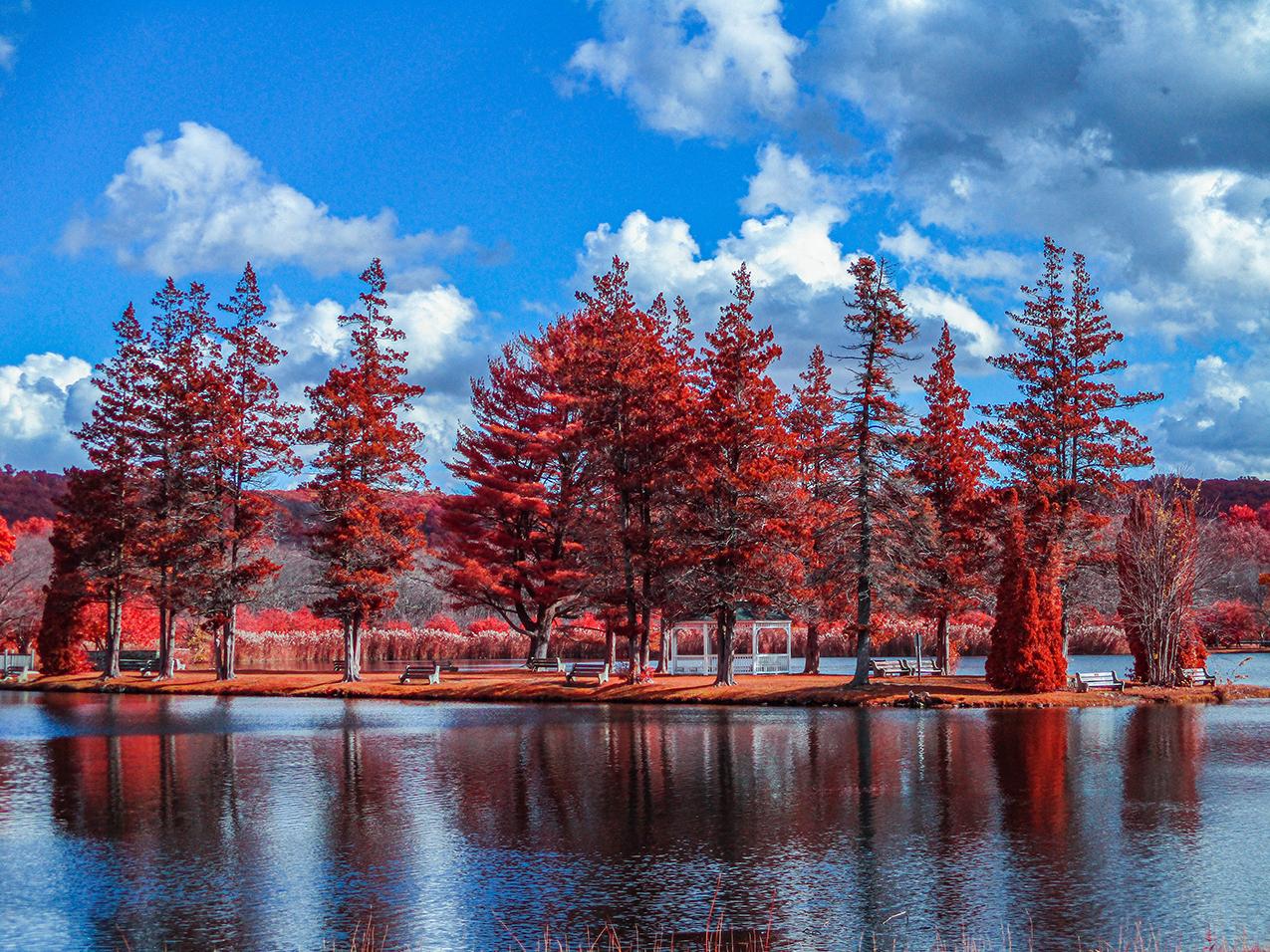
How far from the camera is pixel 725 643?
49156 mm

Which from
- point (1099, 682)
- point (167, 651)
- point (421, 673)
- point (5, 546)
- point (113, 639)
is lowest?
point (1099, 682)

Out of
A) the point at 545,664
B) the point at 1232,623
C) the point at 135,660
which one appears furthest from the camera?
the point at 1232,623

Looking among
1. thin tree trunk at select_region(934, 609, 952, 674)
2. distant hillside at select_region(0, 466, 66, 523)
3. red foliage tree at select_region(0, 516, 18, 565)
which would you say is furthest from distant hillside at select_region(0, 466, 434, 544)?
thin tree trunk at select_region(934, 609, 952, 674)

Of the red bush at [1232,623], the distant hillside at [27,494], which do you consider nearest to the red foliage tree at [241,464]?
the red bush at [1232,623]

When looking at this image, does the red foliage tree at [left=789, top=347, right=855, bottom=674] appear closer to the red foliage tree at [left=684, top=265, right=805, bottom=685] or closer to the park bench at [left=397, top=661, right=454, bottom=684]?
the red foliage tree at [left=684, top=265, right=805, bottom=685]

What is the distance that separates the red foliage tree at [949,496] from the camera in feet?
175

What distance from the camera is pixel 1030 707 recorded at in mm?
42812

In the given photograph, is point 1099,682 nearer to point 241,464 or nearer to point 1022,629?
point 1022,629

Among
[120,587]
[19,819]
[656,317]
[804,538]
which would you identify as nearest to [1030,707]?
[804,538]

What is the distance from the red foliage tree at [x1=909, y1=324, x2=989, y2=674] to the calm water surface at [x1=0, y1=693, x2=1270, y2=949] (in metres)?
17.5

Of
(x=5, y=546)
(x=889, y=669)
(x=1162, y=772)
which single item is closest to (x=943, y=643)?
(x=889, y=669)

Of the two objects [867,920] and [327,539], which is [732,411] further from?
[867,920]

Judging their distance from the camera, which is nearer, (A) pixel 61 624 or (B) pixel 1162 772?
(B) pixel 1162 772

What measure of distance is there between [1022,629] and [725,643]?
11.8m
